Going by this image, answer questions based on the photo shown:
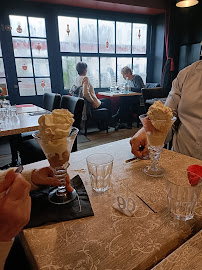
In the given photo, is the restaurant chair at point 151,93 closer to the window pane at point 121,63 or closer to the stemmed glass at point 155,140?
the window pane at point 121,63

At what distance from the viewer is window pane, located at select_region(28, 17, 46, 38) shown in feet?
14.0

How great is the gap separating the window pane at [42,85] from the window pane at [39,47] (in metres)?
0.54

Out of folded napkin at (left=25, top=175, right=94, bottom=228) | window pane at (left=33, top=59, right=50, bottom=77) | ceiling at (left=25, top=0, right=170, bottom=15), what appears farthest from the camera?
window pane at (left=33, top=59, right=50, bottom=77)

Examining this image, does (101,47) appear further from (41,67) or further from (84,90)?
(84,90)

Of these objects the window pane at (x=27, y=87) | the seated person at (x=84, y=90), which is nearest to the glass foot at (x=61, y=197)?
the seated person at (x=84, y=90)

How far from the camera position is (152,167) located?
90 centimetres

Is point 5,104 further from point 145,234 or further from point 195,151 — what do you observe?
point 145,234

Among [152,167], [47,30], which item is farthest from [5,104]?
[47,30]

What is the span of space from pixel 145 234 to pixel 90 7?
17.3 feet

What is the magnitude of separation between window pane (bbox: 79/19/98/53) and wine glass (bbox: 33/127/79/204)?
4.80 metres

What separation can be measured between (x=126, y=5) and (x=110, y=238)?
5.30 metres

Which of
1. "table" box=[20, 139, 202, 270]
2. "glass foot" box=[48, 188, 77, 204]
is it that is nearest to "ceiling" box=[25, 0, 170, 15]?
"glass foot" box=[48, 188, 77, 204]

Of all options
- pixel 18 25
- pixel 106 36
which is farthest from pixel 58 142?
pixel 106 36

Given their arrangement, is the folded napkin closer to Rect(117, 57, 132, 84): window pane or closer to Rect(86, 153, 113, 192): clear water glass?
Rect(86, 153, 113, 192): clear water glass
